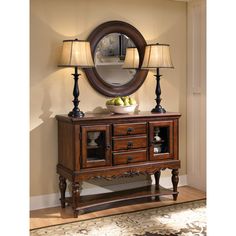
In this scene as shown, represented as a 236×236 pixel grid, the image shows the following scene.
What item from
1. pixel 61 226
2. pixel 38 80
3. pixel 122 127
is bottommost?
pixel 61 226

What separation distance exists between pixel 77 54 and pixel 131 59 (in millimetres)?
745

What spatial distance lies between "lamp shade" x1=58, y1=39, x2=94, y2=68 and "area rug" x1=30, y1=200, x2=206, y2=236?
1407 millimetres

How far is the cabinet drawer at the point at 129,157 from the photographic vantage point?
11.9 feet

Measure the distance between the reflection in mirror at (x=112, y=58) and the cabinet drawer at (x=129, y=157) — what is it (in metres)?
0.80

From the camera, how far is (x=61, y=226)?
328 centimetres

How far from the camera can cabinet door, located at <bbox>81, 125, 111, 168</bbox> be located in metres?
3.48

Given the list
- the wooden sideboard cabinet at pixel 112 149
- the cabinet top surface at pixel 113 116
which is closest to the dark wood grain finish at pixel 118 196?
the wooden sideboard cabinet at pixel 112 149

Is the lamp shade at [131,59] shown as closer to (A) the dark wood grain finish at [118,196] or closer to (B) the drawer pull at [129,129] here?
(B) the drawer pull at [129,129]
